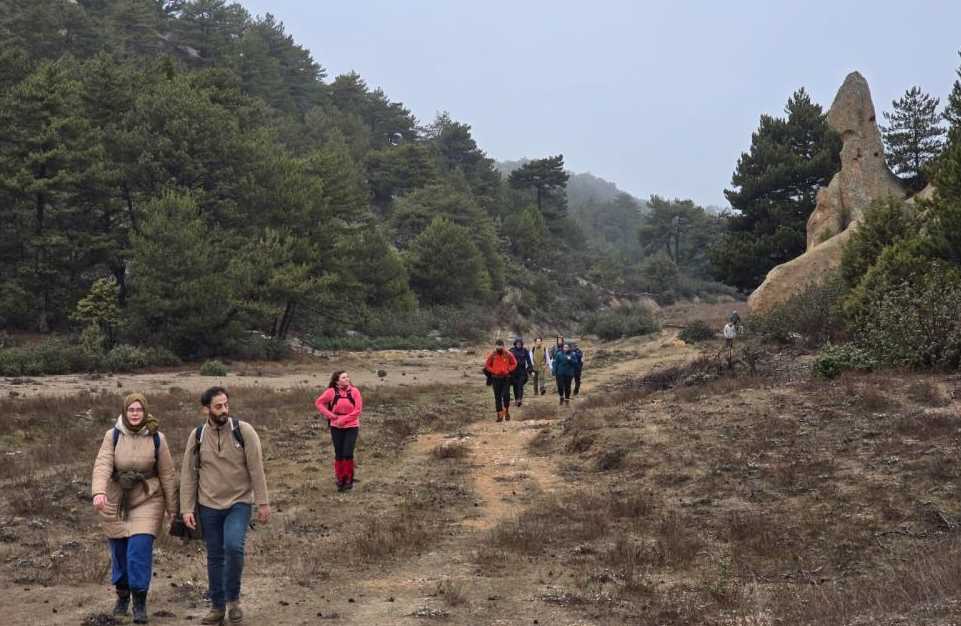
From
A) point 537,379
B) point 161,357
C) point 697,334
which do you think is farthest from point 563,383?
point 161,357

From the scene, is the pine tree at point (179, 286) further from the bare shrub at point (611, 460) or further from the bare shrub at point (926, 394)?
the bare shrub at point (926, 394)

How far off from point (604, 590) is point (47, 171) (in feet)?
121

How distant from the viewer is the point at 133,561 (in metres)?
6.45

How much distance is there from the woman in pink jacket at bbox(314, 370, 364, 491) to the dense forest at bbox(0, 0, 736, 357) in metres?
22.6

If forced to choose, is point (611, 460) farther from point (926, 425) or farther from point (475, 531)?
point (926, 425)

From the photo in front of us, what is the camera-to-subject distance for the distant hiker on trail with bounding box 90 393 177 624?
6.45 m

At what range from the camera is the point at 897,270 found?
21156mm

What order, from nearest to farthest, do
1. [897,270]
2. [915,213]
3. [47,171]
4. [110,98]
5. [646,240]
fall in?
1. [897,270]
2. [915,213]
3. [47,171]
4. [110,98]
5. [646,240]

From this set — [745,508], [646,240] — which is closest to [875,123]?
[745,508]

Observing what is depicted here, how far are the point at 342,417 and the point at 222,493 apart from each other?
564cm

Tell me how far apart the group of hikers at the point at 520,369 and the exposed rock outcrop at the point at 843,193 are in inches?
477

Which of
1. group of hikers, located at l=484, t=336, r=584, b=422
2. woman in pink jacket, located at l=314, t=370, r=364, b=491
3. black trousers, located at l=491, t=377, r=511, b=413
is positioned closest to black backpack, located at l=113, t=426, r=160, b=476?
woman in pink jacket, located at l=314, t=370, r=364, b=491

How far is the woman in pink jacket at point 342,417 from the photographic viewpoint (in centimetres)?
1223

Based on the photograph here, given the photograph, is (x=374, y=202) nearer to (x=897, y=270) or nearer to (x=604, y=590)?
(x=897, y=270)
